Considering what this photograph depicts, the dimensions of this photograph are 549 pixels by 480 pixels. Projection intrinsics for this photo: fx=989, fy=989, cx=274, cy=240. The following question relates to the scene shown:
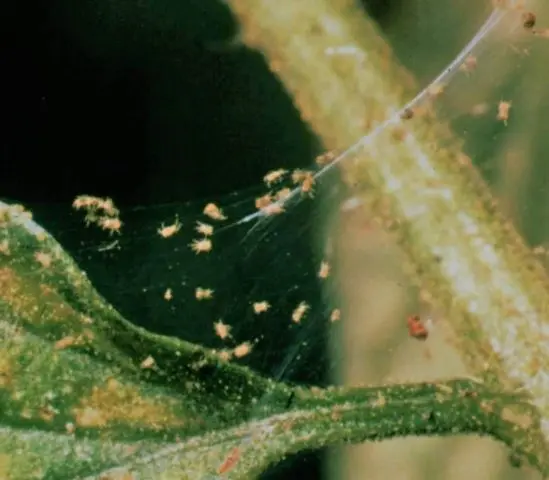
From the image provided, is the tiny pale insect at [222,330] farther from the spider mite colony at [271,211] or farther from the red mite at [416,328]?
the red mite at [416,328]

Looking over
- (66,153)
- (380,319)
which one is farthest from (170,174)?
(380,319)

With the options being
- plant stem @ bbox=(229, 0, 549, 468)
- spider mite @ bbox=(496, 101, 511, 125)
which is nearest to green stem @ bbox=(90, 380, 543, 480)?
plant stem @ bbox=(229, 0, 549, 468)

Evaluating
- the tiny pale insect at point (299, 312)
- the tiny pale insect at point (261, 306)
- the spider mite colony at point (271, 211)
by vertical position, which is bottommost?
the tiny pale insect at point (299, 312)

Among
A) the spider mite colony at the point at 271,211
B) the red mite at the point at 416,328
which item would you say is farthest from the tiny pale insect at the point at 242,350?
the red mite at the point at 416,328

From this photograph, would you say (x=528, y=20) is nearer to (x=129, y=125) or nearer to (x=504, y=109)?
(x=504, y=109)

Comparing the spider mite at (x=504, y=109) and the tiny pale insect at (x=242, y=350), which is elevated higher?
the spider mite at (x=504, y=109)

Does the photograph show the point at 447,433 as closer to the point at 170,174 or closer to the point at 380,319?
the point at 380,319
